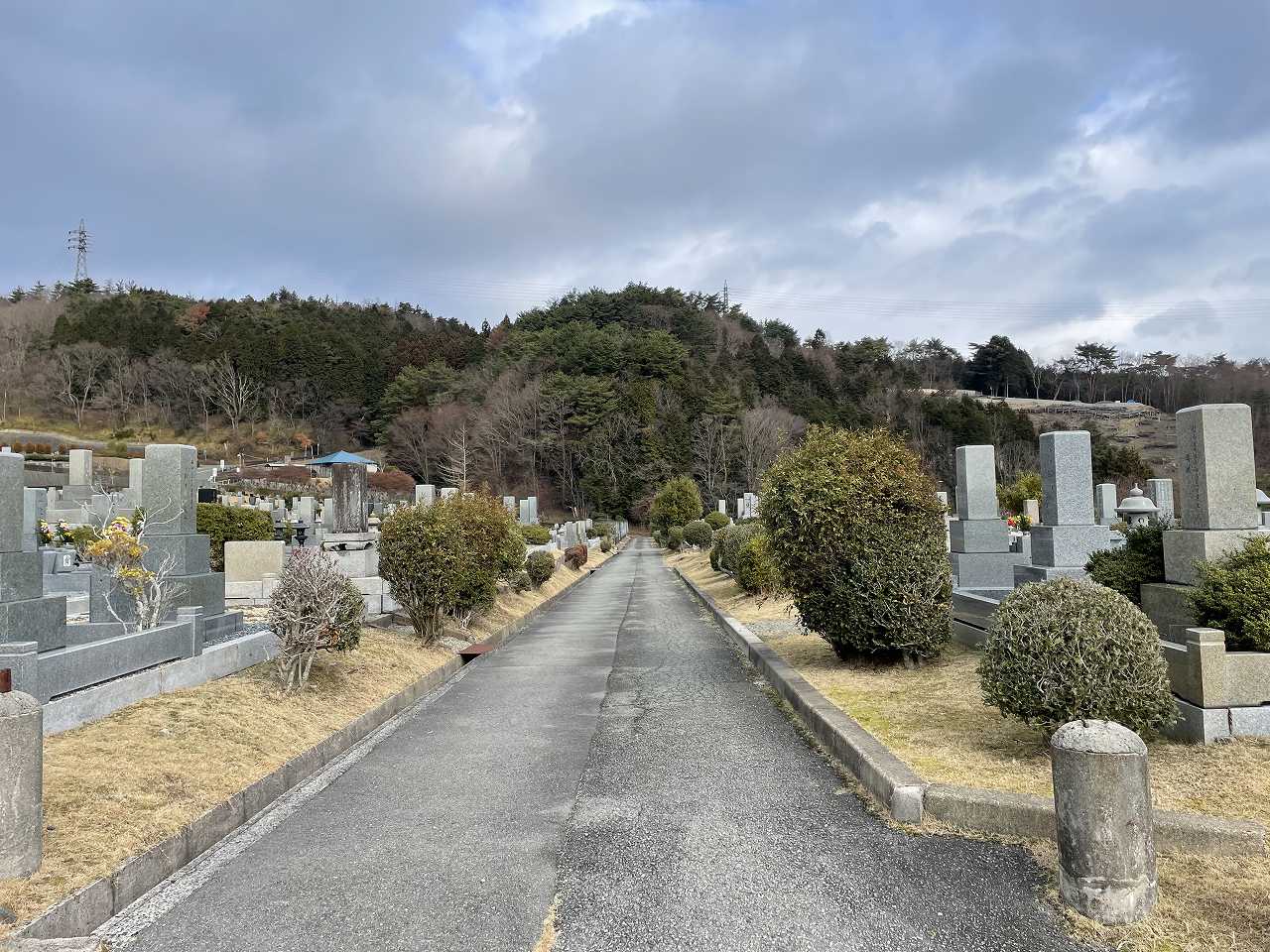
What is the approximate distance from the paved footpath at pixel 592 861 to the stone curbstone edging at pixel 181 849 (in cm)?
10

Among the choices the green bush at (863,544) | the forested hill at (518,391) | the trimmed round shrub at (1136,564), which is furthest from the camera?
the forested hill at (518,391)

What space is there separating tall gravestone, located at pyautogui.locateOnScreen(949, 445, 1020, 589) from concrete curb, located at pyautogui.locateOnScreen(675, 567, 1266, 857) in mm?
5972

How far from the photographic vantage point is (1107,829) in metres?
3.27

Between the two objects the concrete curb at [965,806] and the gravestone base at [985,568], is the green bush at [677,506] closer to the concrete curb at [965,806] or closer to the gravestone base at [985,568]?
the gravestone base at [985,568]

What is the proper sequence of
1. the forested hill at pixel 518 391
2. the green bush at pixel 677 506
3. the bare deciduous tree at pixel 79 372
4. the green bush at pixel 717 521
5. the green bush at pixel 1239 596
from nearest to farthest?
the green bush at pixel 1239 596 < the green bush at pixel 717 521 < the green bush at pixel 677 506 < the forested hill at pixel 518 391 < the bare deciduous tree at pixel 79 372

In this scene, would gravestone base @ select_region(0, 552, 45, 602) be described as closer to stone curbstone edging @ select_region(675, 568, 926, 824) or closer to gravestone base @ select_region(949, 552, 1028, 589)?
stone curbstone edging @ select_region(675, 568, 926, 824)

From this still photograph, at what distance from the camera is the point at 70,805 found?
424 centimetres

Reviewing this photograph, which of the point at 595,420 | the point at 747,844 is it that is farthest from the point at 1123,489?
the point at 747,844

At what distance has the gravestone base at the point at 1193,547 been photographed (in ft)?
20.1

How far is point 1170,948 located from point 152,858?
4.55 metres

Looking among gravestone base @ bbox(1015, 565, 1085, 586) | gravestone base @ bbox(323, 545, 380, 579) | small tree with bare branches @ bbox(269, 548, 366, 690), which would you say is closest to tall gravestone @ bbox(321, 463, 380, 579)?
gravestone base @ bbox(323, 545, 380, 579)

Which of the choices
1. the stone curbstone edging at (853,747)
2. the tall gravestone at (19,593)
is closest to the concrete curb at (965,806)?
the stone curbstone edging at (853,747)

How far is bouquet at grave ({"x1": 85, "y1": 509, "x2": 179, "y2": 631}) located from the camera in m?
7.59

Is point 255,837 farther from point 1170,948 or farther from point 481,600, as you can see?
point 481,600
